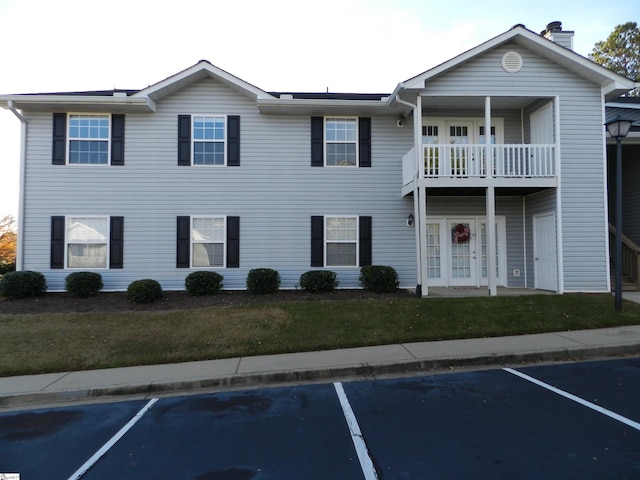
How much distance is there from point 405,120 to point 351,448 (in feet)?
34.0

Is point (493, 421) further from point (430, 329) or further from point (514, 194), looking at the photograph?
point (514, 194)

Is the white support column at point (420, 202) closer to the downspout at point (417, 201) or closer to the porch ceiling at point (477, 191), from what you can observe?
the downspout at point (417, 201)

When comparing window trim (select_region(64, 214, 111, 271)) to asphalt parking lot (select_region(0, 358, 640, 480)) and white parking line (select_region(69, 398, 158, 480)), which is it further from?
white parking line (select_region(69, 398, 158, 480))

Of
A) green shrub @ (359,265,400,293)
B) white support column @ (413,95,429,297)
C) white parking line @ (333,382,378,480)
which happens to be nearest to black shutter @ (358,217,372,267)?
green shrub @ (359,265,400,293)

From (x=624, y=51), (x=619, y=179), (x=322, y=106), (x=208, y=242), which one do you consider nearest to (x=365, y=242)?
(x=322, y=106)

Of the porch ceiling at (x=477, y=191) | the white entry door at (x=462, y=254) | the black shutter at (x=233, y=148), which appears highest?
the black shutter at (x=233, y=148)

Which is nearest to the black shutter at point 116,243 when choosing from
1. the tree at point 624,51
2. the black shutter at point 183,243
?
the black shutter at point 183,243

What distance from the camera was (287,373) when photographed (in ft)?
19.2

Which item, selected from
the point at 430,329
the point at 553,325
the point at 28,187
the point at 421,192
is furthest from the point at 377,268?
the point at 28,187

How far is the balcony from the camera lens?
1034 cm

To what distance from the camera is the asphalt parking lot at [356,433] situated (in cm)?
332

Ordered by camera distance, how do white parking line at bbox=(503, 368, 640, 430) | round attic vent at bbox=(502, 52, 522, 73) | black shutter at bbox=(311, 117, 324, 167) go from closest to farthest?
1. white parking line at bbox=(503, 368, 640, 430)
2. round attic vent at bbox=(502, 52, 522, 73)
3. black shutter at bbox=(311, 117, 324, 167)

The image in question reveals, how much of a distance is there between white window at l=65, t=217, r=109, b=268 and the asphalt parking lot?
7.16 metres

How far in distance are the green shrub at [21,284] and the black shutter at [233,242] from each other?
5.07 m
